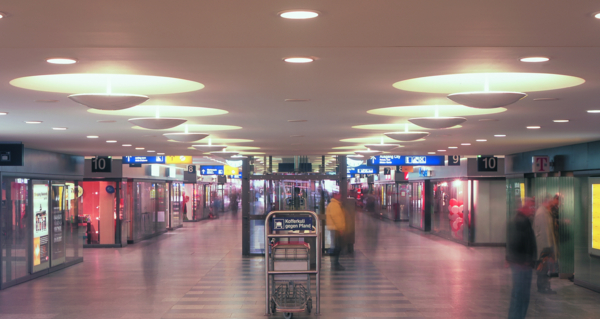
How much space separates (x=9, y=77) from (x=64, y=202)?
11279 millimetres

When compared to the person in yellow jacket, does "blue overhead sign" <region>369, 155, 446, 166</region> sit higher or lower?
higher

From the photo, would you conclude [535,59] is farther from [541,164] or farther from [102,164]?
[102,164]

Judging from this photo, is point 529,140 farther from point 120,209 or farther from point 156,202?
point 156,202

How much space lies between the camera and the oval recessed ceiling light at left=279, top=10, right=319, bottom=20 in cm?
291

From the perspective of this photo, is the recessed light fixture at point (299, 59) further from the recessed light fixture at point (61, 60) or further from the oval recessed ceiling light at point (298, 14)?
the recessed light fixture at point (61, 60)

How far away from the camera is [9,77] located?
4.96m

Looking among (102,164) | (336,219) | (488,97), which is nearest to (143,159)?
(102,164)

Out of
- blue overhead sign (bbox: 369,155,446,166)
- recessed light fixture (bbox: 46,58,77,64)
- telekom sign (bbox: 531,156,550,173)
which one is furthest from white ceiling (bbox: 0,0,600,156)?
blue overhead sign (bbox: 369,155,446,166)

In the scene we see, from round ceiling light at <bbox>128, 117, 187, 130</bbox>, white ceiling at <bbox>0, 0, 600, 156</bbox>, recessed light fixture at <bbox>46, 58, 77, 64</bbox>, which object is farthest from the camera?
round ceiling light at <bbox>128, 117, 187, 130</bbox>

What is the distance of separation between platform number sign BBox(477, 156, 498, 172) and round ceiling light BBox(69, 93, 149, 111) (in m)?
15.6

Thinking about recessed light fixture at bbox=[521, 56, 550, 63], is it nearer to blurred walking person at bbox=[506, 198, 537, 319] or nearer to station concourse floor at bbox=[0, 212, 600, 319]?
blurred walking person at bbox=[506, 198, 537, 319]

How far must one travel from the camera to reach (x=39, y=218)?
1367 cm

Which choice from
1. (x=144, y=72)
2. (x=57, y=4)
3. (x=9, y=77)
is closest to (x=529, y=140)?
(x=144, y=72)

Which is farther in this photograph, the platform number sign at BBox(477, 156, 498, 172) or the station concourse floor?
the platform number sign at BBox(477, 156, 498, 172)
